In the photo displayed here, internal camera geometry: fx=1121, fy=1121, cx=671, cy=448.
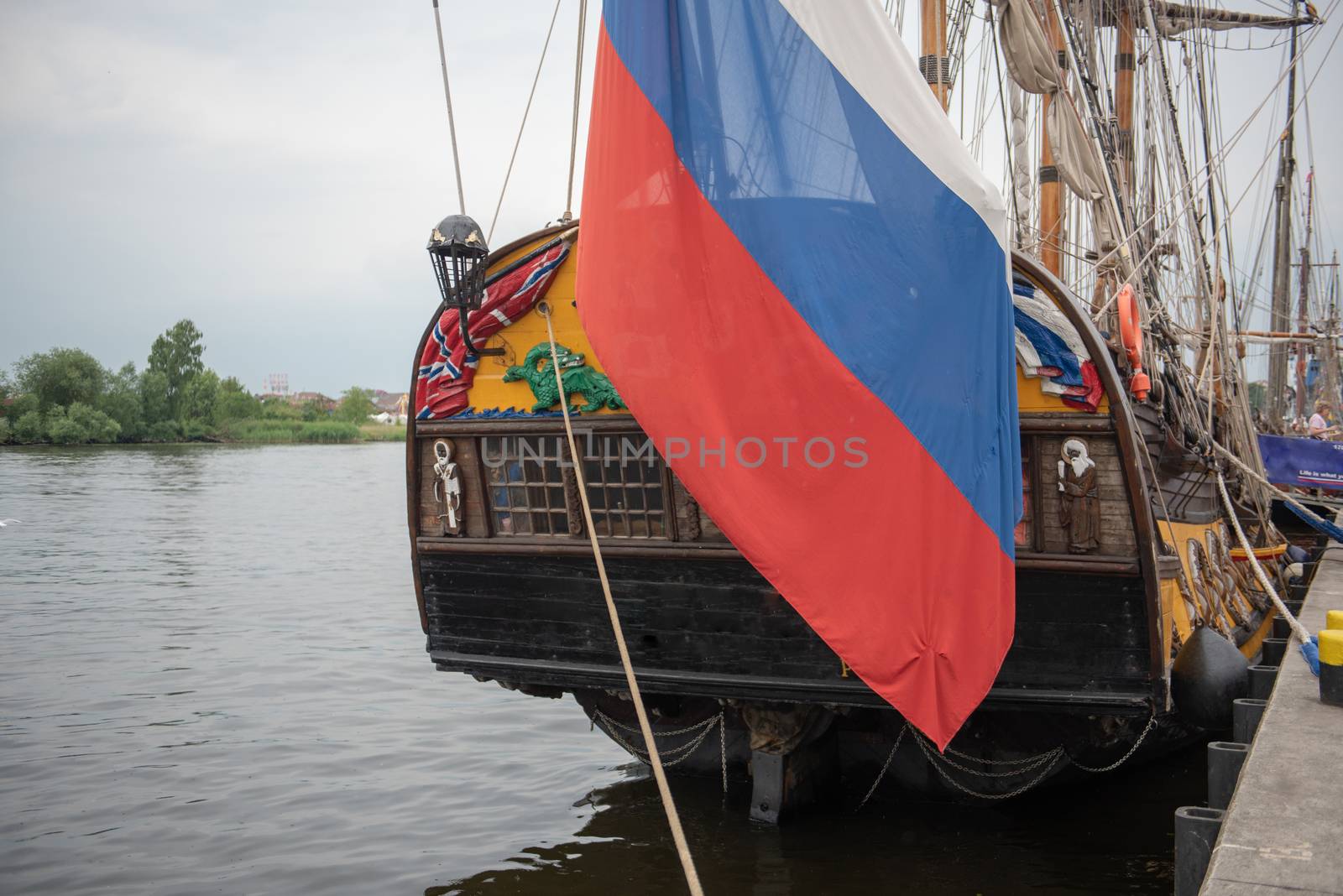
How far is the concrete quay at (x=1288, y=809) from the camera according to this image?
3.54 meters

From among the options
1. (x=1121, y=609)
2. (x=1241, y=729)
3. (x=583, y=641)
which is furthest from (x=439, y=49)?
(x=1241, y=729)

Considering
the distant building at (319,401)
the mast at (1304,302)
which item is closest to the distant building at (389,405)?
the distant building at (319,401)

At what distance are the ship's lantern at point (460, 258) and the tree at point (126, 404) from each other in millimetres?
67688

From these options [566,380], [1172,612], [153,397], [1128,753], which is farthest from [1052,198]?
[153,397]

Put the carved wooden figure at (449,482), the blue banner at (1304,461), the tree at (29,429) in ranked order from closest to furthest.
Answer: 1. the carved wooden figure at (449,482)
2. the blue banner at (1304,461)
3. the tree at (29,429)

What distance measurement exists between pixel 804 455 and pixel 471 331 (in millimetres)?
2958

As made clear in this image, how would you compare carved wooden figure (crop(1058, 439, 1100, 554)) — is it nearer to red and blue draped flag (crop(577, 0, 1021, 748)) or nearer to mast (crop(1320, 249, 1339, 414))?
red and blue draped flag (crop(577, 0, 1021, 748))

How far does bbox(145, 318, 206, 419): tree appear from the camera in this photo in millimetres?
73062

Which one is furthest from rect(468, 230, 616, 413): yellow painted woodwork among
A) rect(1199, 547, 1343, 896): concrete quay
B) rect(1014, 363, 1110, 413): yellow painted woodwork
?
rect(1199, 547, 1343, 896): concrete quay

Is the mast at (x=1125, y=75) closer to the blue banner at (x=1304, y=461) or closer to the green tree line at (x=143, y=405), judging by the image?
the blue banner at (x=1304, y=461)

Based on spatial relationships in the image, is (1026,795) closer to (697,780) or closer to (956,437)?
(697,780)

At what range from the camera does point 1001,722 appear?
6.96 metres

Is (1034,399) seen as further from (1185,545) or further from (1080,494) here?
(1185,545)

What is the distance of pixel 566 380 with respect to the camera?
6.65 metres
